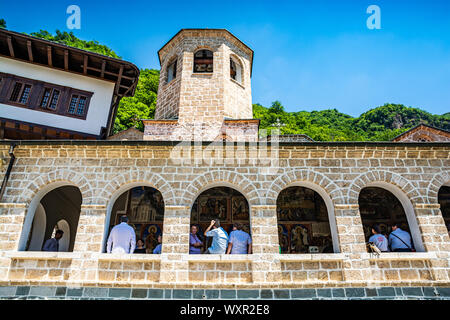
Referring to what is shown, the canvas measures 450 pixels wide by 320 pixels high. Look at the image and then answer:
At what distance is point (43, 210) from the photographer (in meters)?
9.20

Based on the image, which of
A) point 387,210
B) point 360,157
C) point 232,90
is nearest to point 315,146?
point 360,157

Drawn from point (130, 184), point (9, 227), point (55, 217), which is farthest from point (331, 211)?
point (55, 217)

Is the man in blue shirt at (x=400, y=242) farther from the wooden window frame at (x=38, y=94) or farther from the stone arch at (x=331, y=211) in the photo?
the wooden window frame at (x=38, y=94)

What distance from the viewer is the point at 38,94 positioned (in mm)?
9594

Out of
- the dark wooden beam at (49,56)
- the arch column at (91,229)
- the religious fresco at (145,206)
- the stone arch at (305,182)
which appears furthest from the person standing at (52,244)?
the dark wooden beam at (49,56)

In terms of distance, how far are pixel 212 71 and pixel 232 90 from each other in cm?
113

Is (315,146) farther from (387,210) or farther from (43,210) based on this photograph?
(43,210)

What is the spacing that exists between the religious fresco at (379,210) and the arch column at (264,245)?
3.87 m

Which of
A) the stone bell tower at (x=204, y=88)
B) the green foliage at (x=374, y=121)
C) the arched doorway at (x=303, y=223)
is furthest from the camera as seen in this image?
the green foliage at (x=374, y=121)

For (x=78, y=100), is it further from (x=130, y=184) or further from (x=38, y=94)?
(x=130, y=184)

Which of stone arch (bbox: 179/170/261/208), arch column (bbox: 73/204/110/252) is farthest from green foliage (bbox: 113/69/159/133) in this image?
stone arch (bbox: 179/170/261/208)

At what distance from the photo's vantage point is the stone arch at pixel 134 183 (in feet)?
21.9

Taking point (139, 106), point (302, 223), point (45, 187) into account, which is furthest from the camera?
point (139, 106)

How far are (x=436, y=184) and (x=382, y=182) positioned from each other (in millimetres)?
1285
